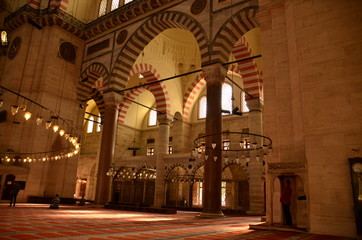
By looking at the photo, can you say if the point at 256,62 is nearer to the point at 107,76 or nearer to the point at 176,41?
the point at 176,41

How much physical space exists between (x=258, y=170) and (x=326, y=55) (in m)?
5.88

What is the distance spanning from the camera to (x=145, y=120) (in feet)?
60.7

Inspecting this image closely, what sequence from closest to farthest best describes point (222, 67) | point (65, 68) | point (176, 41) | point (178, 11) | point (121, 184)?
point (222, 67) → point (178, 11) → point (65, 68) → point (176, 41) → point (121, 184)

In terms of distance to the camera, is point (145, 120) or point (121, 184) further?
point (145, 120)

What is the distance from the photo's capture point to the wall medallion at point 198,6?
30.5 feet

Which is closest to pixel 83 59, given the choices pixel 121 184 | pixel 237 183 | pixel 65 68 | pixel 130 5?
pixel 65 68

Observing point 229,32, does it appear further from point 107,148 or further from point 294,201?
point 107,148

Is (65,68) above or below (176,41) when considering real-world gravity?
below

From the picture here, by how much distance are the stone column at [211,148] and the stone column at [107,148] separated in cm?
399

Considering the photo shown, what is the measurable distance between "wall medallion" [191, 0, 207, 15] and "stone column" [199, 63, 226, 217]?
2126 millimetres

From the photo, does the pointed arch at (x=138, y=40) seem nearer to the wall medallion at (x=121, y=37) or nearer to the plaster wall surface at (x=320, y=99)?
the wall medallion at (x=121, y=37)

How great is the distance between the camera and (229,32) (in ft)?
28.2

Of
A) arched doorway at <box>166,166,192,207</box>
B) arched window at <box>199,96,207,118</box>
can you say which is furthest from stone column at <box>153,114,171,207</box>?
arched window at <box>199,96,207,118</box>

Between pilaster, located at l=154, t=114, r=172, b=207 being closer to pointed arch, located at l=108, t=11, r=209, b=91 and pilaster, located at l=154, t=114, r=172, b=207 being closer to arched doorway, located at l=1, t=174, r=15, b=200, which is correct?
pointed arch, located at l=108, t=11, r=209, b=91
